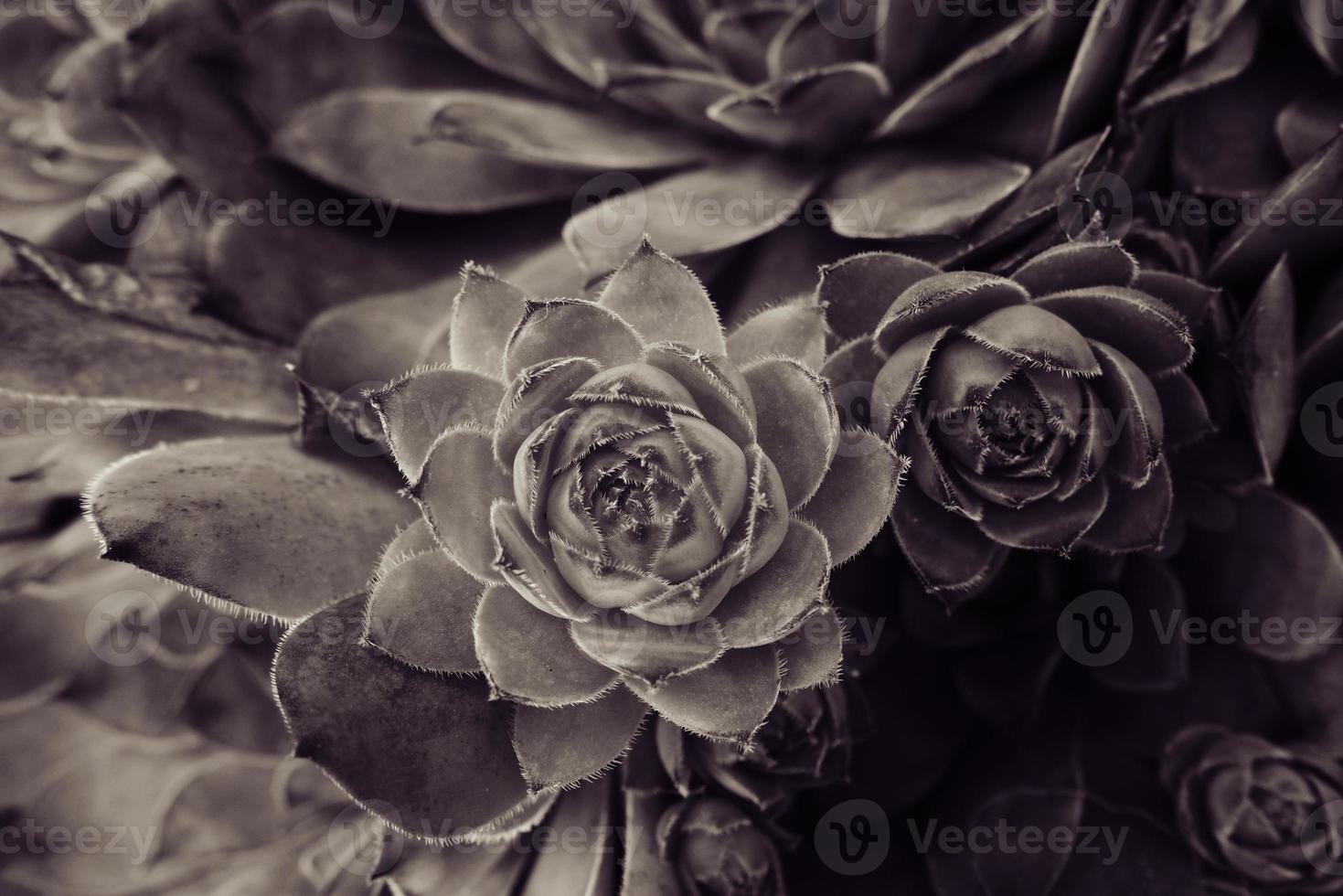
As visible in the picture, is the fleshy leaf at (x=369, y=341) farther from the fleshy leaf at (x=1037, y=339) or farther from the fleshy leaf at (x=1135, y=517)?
the fleshy leaf at (x=1135, y=517)

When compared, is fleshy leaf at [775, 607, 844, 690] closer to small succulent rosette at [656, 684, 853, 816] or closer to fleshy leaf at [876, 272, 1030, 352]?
small succulent rosette at [656, 684, 853, 816]

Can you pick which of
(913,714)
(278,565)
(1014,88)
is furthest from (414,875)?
(1014,88)

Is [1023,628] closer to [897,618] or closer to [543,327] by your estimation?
[897,618]
